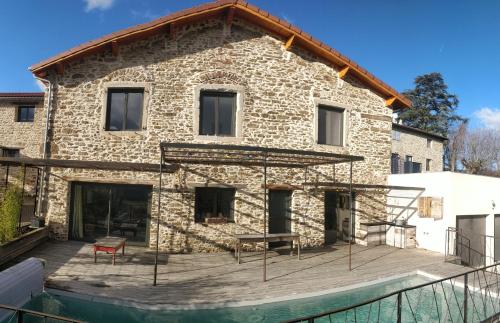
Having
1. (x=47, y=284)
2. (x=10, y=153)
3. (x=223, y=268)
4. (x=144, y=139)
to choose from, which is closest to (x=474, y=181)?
(x=223, y=268)

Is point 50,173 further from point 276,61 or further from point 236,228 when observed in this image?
point 276,61

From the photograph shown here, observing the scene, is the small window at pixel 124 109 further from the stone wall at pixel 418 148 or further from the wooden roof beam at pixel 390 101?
the stone wall at pixel 418 148

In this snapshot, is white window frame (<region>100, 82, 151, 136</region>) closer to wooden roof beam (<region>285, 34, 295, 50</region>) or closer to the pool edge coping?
wooden roof beam (<region>285, 34, 295, 50</region>)

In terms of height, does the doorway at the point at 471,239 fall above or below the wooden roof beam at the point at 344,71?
below

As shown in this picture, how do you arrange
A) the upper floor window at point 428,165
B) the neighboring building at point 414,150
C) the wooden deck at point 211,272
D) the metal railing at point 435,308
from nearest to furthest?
the metal railing at point 435,308 < the wooden deck at point 211,272 < the neighboring building at point 414,150 < the upper floor window at point 428,165

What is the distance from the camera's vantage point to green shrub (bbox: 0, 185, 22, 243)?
26.4ft

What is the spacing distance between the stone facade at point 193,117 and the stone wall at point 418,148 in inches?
422

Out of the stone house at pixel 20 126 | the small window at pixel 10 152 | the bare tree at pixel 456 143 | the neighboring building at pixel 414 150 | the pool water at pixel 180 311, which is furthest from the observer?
the bare tree at pixel 456 143

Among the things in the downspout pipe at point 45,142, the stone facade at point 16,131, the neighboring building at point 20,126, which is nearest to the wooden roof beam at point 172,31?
the downspout pipe at point 45,142

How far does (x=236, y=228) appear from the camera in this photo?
419 inches

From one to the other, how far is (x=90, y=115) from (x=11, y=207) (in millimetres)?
3496

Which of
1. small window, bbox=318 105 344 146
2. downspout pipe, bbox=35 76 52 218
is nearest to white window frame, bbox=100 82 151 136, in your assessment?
downspout pipe, bbox=35 76 52 218

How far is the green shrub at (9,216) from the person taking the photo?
26.4ft

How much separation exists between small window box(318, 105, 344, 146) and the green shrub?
972 centimetres
